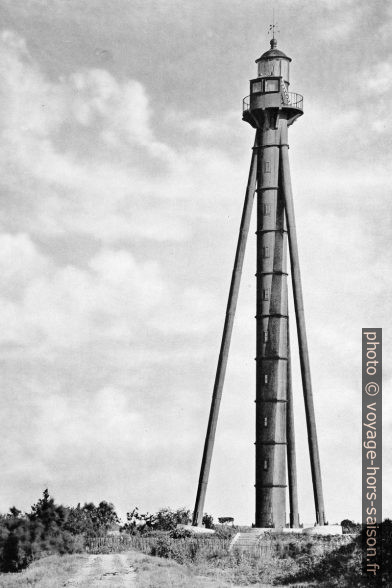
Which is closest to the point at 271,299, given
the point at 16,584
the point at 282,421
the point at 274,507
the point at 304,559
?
the point at 282,421

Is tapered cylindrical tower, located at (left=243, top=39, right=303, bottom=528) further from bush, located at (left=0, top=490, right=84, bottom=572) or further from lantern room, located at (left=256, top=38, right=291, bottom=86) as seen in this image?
bush, located at (left=0, top=490, right=84, bottom=572)

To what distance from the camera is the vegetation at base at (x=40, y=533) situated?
164 feet

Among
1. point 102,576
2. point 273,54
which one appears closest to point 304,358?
point 273,54

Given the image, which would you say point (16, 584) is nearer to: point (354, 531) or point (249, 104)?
point (354, 531)

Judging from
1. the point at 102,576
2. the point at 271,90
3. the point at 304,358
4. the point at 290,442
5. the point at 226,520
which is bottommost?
the point at 102,576

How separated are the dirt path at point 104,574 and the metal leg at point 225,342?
9669 mm

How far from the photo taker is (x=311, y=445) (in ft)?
185

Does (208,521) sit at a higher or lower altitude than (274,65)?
lower

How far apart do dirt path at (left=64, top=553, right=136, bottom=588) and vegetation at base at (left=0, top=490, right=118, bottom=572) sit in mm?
3208

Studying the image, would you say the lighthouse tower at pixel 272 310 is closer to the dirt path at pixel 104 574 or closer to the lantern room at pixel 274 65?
the lantern room at pixel 274 65

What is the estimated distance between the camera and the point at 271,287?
59.4 m

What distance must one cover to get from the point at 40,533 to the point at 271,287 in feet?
62.0

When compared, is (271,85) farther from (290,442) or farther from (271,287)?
(290,442)

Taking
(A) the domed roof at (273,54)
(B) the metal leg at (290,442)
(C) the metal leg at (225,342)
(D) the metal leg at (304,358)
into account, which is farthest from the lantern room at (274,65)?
(B) the metal leg at (290,442)
